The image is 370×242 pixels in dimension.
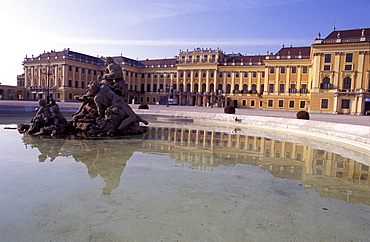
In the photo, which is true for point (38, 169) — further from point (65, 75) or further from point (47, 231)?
point (65, 75)

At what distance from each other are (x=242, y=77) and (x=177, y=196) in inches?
2353

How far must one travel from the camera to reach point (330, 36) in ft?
141

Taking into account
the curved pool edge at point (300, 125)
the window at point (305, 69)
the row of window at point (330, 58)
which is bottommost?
the curved pool edge at point (300, 125)

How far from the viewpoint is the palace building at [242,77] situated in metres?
40.3

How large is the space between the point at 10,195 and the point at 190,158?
12.9ft

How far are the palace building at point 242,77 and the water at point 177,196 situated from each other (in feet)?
127

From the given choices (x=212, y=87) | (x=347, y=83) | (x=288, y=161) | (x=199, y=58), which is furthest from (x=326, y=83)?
(x=288, y=161)

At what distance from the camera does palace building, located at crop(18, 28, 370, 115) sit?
1585 inches

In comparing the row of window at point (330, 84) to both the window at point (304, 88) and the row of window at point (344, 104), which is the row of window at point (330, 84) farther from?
the window at point (304, 88)

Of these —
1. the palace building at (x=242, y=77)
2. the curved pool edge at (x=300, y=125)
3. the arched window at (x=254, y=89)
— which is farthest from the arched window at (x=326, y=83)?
A: the curved pool edge at (x=300, y=125)

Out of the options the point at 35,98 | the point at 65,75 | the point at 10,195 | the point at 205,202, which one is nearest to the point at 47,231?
the point at 10,195

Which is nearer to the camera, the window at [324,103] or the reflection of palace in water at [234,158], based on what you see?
the reflection of palace in water at [234,158]

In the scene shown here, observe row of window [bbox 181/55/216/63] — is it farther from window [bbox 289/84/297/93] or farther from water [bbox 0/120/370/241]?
water [bbox 0/120/370/241]

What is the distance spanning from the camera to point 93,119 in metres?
10.6
